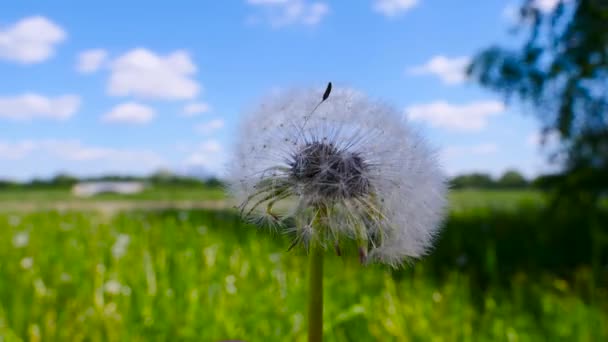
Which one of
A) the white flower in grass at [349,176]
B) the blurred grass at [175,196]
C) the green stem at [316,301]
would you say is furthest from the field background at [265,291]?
the blurred grass at [175,196]

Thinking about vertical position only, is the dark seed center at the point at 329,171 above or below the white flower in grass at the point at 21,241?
above

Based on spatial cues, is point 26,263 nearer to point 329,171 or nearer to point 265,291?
point 265,291

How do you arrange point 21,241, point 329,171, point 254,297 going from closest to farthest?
1. point 329,171
2. point 254,297
3. point 21,241

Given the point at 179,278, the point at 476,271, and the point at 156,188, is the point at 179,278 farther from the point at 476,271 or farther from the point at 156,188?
the point at 156,188

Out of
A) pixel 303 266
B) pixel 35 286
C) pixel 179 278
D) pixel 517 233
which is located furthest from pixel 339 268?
pixel 517 233

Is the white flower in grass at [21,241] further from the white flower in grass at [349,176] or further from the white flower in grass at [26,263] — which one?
the white flower in grass at [349,176]

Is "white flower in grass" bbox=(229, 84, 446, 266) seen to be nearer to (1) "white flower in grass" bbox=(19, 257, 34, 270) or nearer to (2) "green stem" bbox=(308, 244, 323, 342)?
(2) "green stem" bbox=(308, 244, 323, 342)

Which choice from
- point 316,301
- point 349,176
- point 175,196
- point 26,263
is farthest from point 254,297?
point 175,196
